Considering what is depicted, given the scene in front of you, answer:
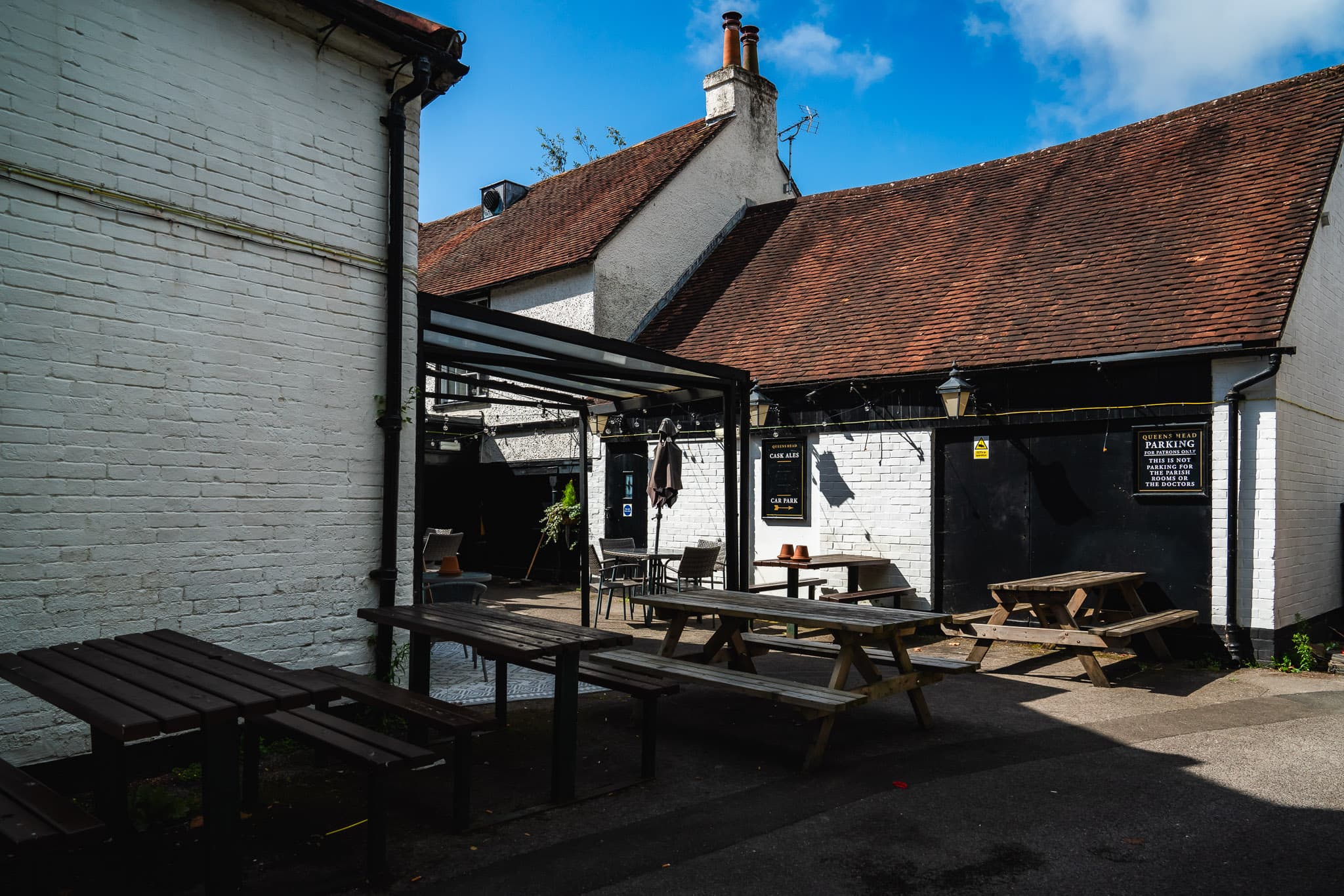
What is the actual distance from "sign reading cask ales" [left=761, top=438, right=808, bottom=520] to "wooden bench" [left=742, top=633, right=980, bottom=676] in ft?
15.8

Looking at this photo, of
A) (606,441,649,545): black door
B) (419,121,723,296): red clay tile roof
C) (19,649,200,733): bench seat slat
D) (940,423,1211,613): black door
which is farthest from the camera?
(419,121,723,296): red clay tile roof

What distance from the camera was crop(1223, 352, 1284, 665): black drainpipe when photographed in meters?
8.50

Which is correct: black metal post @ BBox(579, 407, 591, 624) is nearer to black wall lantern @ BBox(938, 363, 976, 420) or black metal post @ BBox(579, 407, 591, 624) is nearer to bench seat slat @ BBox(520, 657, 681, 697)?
bench seat slat @ BBox(520, 657, 681, 697)

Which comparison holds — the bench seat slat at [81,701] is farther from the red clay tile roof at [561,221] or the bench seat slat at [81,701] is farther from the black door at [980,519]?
the red clay tile roof at [561,221]

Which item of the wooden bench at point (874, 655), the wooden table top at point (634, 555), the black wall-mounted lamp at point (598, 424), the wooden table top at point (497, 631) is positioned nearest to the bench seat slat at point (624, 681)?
the wooden table top at point (497, 631)

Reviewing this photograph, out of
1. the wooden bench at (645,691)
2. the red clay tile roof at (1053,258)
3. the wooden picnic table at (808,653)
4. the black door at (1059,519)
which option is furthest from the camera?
the red clay tile roof at (1053,258)

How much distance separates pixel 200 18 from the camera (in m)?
5.09

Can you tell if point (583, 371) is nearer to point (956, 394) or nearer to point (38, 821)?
point (956, 394)

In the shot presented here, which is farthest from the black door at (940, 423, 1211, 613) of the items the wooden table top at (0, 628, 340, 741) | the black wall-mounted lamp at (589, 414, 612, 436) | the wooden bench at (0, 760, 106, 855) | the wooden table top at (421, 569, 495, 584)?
the wooden bench at (0, 760, 106, 855)

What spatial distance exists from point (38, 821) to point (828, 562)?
8.32m

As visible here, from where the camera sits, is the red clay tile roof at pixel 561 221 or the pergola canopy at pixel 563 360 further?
the red clay tile roof at pixel 561 221

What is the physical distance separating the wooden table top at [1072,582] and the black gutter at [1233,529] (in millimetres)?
770

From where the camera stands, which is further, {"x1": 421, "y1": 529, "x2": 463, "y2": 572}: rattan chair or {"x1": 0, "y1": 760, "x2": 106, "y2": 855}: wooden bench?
{"x1": 421, "y1": 529, "x2": 463, "y2": 572}: rattan chair

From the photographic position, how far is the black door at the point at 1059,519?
29.3 ft
